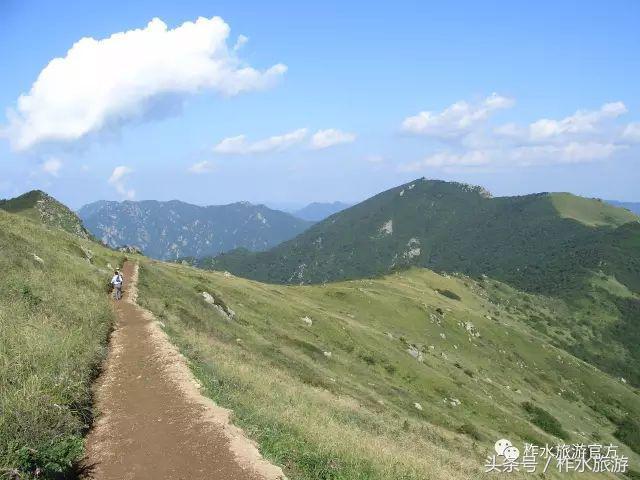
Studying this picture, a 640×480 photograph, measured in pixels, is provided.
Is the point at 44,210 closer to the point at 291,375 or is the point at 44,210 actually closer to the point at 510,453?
the point at 291,375

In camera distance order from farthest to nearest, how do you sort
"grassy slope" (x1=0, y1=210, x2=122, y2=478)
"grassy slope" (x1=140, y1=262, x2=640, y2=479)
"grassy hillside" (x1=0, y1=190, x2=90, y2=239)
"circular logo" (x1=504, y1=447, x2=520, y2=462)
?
"grassy hillside" (x1=0, y1=190, x2=90, y2=239) → "circular logo" (x1=504, y1=447, x2=520, y2=462) → "grassy slope" (x1=140, y1=262, x2=640, y2=479) → "grassy slope" (x1=0, y1=210, x2=122, y2=478)

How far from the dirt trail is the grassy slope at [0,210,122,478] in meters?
0.86

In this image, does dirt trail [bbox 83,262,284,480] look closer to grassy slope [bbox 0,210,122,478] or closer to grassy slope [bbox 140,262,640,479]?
grassy slope [bbox 0,210,122,478]

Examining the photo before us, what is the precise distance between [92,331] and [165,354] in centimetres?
390

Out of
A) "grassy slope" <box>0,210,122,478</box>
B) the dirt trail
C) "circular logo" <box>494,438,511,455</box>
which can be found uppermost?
"grassy slope" <box>0,210,122,478</box>

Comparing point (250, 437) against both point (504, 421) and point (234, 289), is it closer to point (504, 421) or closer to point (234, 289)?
point (234, 289)

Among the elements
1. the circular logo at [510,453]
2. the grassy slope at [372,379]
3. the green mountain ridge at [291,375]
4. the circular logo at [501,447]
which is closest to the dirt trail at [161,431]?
the green mountain ridge at [291,375]

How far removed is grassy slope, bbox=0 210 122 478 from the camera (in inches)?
451

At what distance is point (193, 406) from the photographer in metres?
17.2

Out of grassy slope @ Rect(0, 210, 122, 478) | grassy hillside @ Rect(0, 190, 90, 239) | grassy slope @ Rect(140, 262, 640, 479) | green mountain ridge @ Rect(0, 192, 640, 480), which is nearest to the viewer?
grassy slope @ Rect(0, 210, 122, 478)

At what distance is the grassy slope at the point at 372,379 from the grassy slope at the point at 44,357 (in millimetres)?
4851

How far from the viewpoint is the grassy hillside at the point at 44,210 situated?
123919 mm

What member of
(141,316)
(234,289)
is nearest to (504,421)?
(234,289)

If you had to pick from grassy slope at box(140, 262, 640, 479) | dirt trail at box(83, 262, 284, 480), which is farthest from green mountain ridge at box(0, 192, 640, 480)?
dirt trail at box(83, 262, 284, 480)
